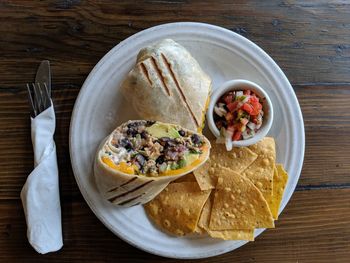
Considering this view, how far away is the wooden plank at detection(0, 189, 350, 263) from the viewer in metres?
1.89

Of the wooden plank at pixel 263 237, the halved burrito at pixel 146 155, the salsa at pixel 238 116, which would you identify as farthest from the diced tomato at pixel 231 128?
the wooden plank at pixel 263 237

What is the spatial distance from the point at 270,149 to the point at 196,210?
0.38 metres

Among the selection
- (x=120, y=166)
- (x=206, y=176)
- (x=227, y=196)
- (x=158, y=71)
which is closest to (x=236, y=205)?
(x=227, y=196)

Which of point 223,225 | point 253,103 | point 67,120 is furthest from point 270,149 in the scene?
point 67,120

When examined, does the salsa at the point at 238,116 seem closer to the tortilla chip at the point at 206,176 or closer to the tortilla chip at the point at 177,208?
the tortilla chip at the point at 206,176

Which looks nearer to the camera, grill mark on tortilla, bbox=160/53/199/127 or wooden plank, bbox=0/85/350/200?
grill mark on tortilla, bbox=160/53/199/127

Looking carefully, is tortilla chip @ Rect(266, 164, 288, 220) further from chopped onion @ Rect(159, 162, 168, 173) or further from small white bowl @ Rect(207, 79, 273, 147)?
chopped onion @ Rect(159, 162, 168, 173)

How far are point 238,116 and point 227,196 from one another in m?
0.32

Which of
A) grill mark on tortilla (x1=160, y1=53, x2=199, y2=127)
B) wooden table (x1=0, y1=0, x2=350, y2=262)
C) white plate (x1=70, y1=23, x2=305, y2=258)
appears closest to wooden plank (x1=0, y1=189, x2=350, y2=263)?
wooden table (x1=0, y1=0, x2=350, y2=262)

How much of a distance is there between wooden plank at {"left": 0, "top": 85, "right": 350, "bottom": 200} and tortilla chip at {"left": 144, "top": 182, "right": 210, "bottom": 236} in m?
0.32

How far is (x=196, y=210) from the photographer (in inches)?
72.1

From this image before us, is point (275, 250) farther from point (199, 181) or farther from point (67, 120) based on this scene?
point (67, 120)

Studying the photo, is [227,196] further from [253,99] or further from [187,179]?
[253,99]

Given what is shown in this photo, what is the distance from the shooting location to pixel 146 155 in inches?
67.7
